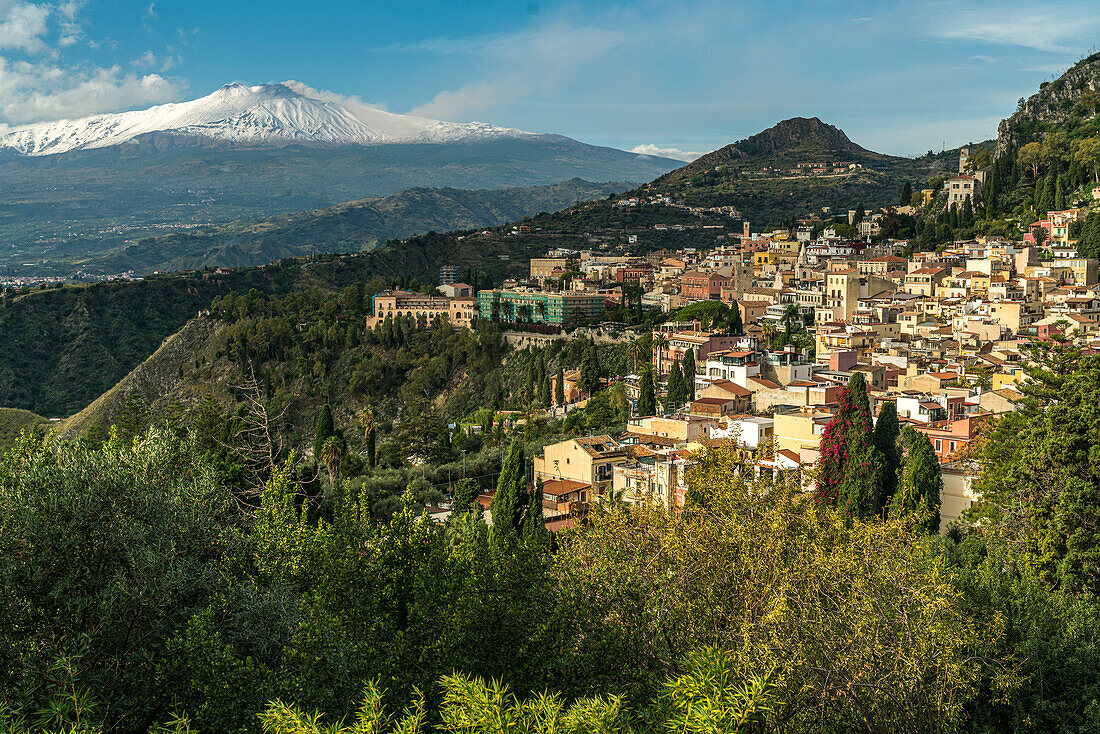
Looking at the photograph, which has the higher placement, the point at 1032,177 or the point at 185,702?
the point at 1032,177

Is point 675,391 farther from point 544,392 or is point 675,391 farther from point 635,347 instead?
point 544,392

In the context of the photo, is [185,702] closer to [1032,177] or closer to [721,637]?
[721,637]

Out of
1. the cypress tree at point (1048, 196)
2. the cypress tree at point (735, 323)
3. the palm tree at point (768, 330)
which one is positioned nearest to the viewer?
the palm tree at point (768, 330)

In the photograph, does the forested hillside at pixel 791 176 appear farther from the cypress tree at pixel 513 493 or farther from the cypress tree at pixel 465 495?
the cypress tree at pixel 513 493

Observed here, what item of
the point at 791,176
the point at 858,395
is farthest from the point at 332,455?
the point at 791,176

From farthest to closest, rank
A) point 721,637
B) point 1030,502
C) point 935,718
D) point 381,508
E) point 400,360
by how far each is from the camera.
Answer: point 400,360
point 381,508
point 1030,502
point 721,637
point 935,718

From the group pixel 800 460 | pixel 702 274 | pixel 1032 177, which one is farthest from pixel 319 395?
pixel 1032 177

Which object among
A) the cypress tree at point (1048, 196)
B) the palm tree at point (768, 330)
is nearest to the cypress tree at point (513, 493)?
the palm tree at point (768, 330)
